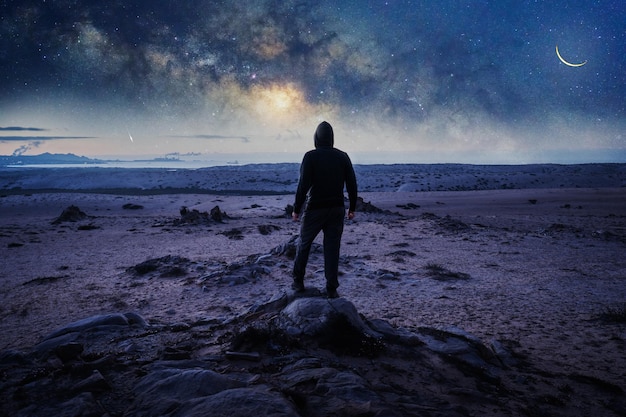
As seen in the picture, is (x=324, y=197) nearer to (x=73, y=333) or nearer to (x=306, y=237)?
(x=306, y=237)

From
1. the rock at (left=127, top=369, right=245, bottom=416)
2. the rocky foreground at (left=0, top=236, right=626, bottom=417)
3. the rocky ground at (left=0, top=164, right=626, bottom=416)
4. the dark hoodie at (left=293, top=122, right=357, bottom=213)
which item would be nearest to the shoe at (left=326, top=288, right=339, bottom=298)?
the rocky ground at (left=0, top=164, right=626, bottom=416)

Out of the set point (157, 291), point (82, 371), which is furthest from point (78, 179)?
point (82, 371)

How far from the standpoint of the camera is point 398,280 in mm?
7539

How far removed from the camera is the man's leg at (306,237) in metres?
5.02

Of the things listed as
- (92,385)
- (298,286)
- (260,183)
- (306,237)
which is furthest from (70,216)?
(260,183)

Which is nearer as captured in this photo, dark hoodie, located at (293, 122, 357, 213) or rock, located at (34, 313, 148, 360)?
rock, located at (34, 313, 148, 360)

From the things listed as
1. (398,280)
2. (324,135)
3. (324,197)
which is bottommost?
(398,280)

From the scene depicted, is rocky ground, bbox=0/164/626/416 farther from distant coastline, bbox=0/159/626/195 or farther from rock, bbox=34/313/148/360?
distant coastline, bbox=0/159/626/195

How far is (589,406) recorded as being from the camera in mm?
3057

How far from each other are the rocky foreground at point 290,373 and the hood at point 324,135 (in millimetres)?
2317

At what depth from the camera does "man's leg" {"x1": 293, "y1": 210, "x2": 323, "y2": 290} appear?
16.5 ft

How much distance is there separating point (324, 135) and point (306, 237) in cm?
154

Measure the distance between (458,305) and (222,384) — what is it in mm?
4565

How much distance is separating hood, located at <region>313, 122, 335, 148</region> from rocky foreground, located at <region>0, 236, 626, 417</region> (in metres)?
2.32
